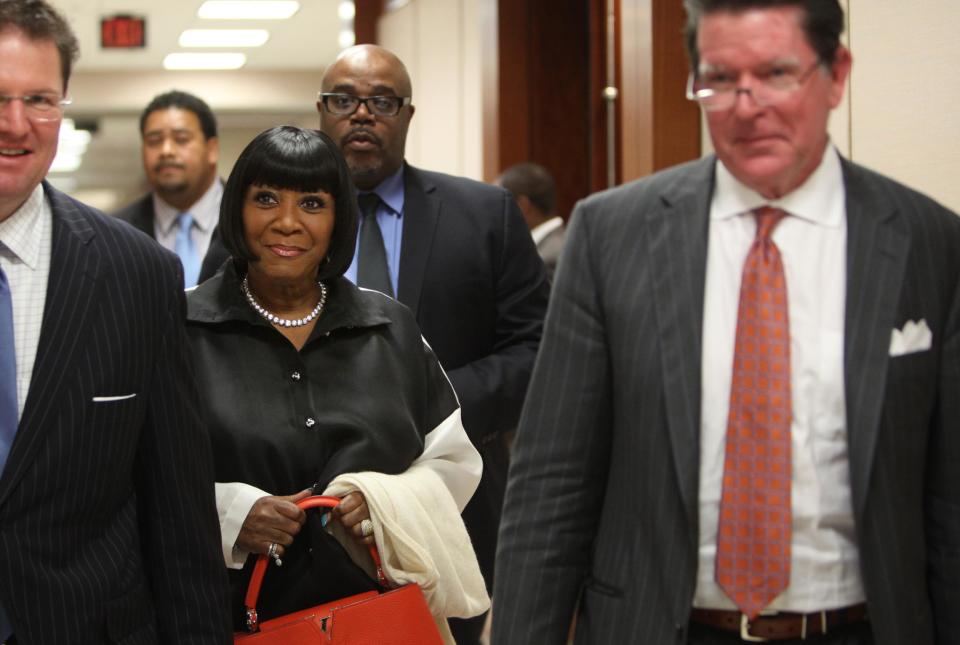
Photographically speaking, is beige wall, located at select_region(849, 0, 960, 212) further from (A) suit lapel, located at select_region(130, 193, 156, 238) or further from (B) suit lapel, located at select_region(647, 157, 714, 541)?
(A) suit lapel, located at select_region(130, 193, 156, 238)

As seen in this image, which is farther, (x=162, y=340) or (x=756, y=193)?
(x=162, y=340)

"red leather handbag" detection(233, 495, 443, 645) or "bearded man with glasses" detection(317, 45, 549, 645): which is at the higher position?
"bearded man with glasses" detection(317, 45, 549, 645)

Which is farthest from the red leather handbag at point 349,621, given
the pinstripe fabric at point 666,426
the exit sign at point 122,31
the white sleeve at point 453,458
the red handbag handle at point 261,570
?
the exit sign at point 122,31

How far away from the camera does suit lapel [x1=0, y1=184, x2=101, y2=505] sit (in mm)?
2078

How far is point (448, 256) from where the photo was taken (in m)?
3.59

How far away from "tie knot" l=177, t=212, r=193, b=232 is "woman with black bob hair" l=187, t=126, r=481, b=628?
7.95 feet

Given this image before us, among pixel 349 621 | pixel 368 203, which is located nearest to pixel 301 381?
pixel 349 621

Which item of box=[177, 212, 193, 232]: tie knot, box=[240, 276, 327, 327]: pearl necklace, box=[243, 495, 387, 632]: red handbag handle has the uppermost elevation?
box=[177, 212, 193, 232]: tie knot

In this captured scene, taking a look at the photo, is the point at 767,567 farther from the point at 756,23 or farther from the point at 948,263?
the point at 756,23

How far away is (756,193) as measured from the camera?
204 cm

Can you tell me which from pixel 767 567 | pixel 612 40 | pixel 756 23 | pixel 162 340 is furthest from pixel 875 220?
A: pixel 612 40

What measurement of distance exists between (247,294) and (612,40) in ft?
11.1

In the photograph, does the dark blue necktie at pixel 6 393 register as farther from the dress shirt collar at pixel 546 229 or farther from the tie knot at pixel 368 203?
the dress shirt collar at pixel 546 229

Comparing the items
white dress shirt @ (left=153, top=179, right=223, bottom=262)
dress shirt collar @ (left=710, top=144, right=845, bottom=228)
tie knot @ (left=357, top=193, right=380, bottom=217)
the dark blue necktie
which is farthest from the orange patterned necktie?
white dress shirt @ (left=153, top=179, right=223, bottom=262)
